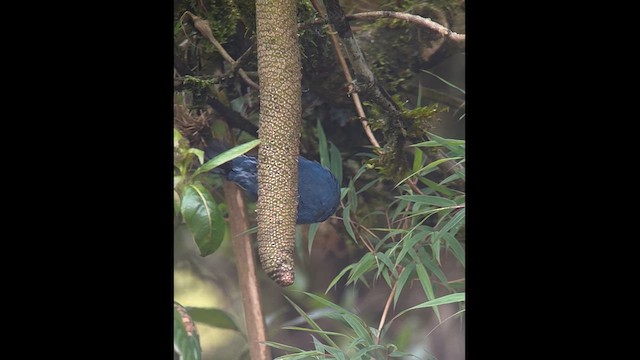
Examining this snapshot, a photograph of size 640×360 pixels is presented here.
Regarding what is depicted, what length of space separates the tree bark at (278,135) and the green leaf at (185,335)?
8.7 inches

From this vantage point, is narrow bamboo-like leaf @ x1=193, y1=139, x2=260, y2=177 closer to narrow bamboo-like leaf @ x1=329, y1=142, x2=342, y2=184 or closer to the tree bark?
the tree bark

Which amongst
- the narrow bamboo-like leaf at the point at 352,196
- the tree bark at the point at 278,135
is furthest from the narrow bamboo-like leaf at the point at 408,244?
the tree bark at the point at 278,135

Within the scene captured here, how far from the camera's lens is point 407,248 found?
1.97m

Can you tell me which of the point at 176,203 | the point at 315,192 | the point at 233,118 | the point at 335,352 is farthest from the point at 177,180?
the point at 335,352

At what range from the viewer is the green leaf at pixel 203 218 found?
202cm

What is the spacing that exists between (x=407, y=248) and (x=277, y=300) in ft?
1.04

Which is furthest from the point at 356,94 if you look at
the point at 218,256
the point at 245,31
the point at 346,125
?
the point at 218,256

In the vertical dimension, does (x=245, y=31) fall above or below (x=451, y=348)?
above

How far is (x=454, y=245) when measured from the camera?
6.45ft

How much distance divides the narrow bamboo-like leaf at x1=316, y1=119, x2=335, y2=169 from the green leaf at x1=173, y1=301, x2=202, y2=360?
0.47 meters

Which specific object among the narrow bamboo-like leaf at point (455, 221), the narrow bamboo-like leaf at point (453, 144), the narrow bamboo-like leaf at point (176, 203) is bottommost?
the narrow bamboo-like leaf at point (455, 221)

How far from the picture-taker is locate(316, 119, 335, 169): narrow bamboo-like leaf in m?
1.99

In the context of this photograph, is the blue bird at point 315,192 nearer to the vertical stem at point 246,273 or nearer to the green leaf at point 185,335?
the vertical stem at point 246,273

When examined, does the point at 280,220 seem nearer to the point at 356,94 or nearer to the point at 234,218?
the point at 234,218
